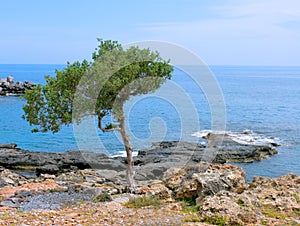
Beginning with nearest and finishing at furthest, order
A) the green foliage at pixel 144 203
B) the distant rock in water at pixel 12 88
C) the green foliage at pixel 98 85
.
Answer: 1. the green foliage at pixel 144 203
2. the green foliage at pixel 98 85
3. the distant rock in water at pixel 12 88

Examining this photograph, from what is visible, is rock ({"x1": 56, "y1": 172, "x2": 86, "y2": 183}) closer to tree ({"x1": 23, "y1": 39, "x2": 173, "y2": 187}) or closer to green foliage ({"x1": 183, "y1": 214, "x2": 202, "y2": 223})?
tree ({"x1": 23, "y1": 39, "x2": 173, "y2": 187})

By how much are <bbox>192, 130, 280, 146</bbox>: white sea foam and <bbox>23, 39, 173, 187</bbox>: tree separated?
33.9 m

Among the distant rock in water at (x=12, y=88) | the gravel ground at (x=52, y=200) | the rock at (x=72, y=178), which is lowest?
the rock at (x=72, y=178)

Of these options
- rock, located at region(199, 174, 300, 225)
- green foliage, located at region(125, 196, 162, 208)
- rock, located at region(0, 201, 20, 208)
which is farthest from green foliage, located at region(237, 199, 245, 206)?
rock, located at region(0, 201, 20, 208)

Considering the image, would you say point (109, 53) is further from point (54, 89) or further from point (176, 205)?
point (176, 205)

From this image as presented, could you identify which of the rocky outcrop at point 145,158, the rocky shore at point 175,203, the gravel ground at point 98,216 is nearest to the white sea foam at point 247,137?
the rocky outcrop at point 145,158

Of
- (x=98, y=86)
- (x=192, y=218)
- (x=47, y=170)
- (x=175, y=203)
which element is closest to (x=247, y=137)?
(x=47, y=170)

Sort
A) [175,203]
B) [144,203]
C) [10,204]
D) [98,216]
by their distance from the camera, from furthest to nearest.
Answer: [10,204]
[175,203]
[144,203]
[98,216]

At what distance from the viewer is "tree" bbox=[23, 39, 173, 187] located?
1969 centimetres

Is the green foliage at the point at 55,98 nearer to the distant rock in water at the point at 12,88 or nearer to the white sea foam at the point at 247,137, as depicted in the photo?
the white sea foam at the point at 247,137

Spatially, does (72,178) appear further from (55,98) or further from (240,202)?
(240,202)

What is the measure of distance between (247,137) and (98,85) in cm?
4074

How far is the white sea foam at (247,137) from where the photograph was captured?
170 feet

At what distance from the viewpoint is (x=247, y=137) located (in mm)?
55969
